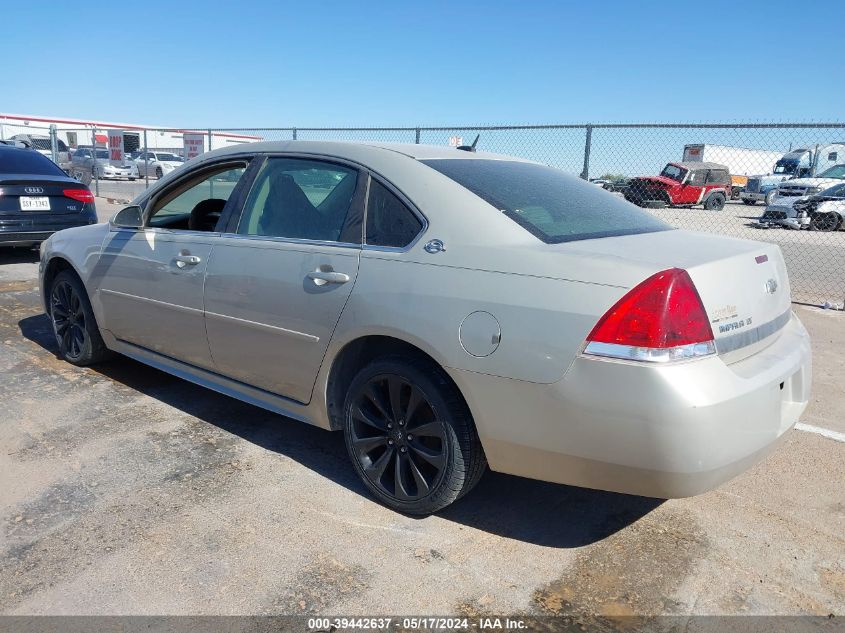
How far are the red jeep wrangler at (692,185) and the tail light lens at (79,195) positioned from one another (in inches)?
772

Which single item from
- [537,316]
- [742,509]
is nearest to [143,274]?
[537,316]

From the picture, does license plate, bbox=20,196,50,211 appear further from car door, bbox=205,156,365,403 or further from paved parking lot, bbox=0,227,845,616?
car door, bbox=205,156,365,403

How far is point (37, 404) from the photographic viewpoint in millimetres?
4227

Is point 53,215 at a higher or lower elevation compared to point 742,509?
higher

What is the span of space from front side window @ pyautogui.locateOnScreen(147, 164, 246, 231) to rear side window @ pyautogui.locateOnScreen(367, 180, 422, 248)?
1.07 metres

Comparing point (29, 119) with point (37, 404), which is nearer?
point (37, 404)

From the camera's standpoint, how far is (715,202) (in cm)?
2789

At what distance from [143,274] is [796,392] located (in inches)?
136

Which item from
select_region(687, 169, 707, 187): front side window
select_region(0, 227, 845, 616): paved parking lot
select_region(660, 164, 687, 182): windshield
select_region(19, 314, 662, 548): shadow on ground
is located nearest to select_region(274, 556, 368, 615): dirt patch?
select_region(0, 227, 845, 616): paved parking lot

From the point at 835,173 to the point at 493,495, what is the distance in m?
25.2

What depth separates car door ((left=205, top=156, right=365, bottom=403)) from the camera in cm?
315

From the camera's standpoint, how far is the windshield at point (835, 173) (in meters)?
23.5

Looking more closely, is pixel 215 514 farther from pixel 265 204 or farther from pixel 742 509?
pixel 742 509

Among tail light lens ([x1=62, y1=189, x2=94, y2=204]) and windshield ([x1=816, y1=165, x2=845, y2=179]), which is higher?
windshield ([x1=816, y1=165, x2=845, y2=179])
